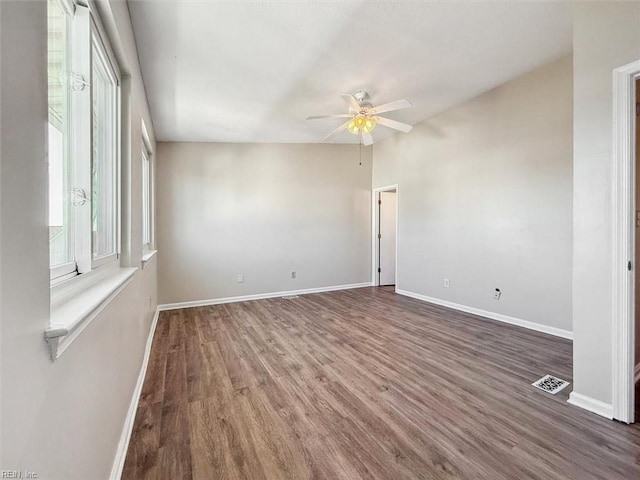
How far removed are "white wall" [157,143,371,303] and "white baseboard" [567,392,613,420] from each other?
3.92 m

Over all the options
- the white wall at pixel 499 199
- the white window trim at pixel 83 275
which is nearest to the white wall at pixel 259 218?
the white wall at pixel 499 199

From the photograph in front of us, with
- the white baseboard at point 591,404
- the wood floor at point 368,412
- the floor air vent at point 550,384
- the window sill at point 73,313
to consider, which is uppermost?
the window sill at point 73,313

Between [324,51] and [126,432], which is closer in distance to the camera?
[126,432]

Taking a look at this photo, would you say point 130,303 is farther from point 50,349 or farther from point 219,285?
point 219,285

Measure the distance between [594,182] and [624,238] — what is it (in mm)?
385

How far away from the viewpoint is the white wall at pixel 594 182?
1764 mm

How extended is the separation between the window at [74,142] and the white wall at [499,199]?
392 cm

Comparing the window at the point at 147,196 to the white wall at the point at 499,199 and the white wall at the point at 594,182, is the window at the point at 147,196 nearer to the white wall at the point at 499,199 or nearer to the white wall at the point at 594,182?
the white wall at the point at 499,199

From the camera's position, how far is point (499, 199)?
11.9 feet

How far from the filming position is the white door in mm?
5887

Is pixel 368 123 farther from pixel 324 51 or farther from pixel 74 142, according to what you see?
pixel 74 142

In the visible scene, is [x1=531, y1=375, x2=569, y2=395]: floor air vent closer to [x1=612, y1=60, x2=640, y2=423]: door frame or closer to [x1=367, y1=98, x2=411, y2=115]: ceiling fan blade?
[x1=612, y1=60, x2=640, y2=423]: door frame

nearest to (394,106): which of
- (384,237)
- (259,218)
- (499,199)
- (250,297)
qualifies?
(499,199)

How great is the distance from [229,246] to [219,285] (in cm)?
66
